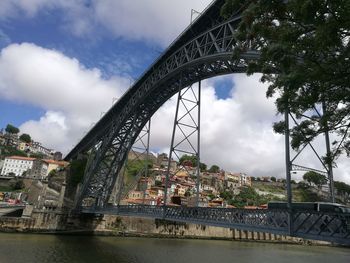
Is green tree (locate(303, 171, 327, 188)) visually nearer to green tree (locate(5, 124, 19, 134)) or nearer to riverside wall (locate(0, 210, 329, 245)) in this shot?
riverside wall (locate(0, 210, 329, 245))

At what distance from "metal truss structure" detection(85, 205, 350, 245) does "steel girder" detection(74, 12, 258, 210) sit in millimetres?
6395

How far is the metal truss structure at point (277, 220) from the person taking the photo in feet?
29.8

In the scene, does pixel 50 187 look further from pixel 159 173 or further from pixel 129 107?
pixel 159 173

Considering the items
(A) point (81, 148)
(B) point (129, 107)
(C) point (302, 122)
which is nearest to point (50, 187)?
(A) point (81, 148)

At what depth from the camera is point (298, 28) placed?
230 inches

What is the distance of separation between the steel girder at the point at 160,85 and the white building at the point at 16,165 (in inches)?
2019

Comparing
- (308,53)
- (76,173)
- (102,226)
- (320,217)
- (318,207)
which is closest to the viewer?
(308,53)

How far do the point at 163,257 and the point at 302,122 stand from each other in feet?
61.1

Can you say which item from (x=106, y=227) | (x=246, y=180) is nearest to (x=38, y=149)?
(x=246, y=180)

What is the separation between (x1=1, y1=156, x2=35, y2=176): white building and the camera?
276 feet

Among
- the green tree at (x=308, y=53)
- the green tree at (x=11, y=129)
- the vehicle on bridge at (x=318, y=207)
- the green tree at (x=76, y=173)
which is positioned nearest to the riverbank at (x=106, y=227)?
the green tree at (x=76, y=173)

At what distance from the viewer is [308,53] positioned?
602 centimetres

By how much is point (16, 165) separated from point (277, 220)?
8635cm

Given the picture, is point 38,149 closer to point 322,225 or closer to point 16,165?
point 16,165
